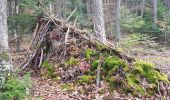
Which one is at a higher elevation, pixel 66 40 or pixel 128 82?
pixel 66 40

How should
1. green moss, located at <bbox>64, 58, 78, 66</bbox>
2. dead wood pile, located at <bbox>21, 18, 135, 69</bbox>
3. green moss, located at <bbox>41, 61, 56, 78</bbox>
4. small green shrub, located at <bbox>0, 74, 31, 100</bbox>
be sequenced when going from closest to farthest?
small green shrub, located at <bbox>0, 74, 31, 100</bbox> → green moss, located at <bbox>64, 58, 78, 66</bbox> → green moss, located at <bbox>41, 61, 56, 78</bbox> → dead wood pile, located at <bbox>21, 18, 135, 69</bbox>

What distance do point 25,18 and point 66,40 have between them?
5229 mm

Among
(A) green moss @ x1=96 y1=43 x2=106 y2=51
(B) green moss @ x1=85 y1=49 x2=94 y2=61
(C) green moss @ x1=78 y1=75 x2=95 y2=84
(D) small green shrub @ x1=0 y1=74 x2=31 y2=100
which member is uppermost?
(A) green moss @ x1=96 y1=43 x2=106 y2=51

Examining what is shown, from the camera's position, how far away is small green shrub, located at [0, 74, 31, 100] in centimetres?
588

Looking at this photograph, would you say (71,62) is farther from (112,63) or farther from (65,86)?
(112,63)

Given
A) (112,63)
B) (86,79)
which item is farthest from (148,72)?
(86,79)

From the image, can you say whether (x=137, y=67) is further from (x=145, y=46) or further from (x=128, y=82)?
(x=145, y=46)

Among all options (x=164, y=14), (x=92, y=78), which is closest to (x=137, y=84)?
(x=92, y=78)

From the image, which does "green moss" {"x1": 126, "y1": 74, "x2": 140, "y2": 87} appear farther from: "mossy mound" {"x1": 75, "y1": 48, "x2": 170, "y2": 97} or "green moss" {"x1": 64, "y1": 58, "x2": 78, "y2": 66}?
"green moss" {"x1": 64, "y1": 58, "x2": 78, "y2": 66}

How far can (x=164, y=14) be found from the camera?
34719mm

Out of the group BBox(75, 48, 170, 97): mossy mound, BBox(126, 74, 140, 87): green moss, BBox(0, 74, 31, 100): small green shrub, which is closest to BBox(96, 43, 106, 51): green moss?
BBox(75, 48, 170, 97): mossy mound

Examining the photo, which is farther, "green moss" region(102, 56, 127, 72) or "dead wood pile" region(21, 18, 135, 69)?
"dead wood pile" region(21, 18, 135, 69)

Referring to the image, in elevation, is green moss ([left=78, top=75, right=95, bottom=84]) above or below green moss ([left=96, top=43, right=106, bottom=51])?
below

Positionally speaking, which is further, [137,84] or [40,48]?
[40,48]
